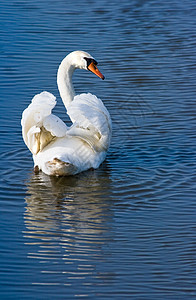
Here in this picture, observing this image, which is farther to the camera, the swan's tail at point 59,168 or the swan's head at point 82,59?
the swan's head at point 82,59

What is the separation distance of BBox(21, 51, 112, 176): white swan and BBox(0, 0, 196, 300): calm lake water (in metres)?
0.20

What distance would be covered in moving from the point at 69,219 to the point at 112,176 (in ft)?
4.41

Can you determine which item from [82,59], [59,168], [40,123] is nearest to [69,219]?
[59,168]

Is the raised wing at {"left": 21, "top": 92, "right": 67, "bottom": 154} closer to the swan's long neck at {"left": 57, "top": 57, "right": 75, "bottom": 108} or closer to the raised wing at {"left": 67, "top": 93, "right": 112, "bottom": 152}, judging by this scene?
the raised wing at {"left": 67, "top": 93, "right": 112, "bottom": 152}

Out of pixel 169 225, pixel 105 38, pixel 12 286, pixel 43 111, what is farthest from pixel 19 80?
pixel 12 286

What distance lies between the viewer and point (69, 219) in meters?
6.57

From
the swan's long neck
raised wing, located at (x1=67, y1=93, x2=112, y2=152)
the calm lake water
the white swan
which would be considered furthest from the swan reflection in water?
the swan's long neck

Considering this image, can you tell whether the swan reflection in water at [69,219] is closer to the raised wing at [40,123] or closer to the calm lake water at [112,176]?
the calm lake water at [112,176]

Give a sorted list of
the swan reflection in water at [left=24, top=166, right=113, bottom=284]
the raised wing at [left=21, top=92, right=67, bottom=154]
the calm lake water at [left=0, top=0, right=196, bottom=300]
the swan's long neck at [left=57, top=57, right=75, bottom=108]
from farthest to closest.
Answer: the swan's long neck at [left=57, top=57, right=75, bottom=108] < the raised wing at [left=21, top=92, right=67, bottom=154] < the swan reflection in water at [left=24, top=166, right=113, bottom=284] < the calm lake water at [left=0, top=0, right=196, bottom=300]

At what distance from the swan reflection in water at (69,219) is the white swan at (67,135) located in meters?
0.19

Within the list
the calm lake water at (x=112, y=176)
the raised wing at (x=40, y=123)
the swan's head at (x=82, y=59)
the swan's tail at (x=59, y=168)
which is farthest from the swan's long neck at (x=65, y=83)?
the swan's tail at (x=59, y=168)

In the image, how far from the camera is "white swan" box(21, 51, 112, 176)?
7371mm

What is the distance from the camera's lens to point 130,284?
5.35m

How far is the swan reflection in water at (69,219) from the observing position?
18.9 feet
